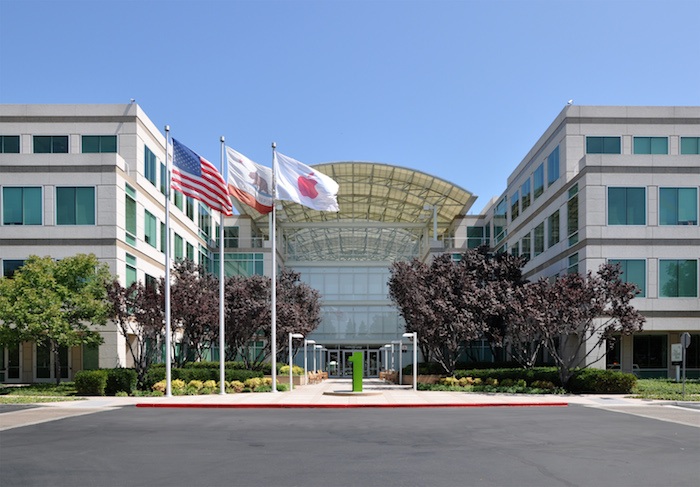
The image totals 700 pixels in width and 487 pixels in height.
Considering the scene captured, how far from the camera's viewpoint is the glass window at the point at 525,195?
52.4 metres

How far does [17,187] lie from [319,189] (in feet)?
57.8

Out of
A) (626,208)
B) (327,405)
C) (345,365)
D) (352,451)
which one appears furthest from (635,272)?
(345,365)

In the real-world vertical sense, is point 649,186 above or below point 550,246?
above

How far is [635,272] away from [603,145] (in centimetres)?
733

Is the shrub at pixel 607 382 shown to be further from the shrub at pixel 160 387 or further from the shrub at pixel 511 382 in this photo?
the shrub at pixel 160 387

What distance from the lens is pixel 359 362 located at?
34031 mm

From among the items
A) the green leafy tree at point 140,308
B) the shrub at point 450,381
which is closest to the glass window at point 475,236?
the shrub at point 450,381

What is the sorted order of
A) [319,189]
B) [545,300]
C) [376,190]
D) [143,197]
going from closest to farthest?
[319,189], [545,300], [143,197], [376,190]

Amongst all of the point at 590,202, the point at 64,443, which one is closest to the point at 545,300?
the point at 590,202

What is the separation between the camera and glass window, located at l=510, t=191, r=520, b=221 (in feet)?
183

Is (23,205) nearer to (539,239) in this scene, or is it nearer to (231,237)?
(231,237)

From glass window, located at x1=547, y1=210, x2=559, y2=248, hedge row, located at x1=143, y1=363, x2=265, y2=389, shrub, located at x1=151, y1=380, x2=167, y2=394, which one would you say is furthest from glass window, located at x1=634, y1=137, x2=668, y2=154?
shrub, located at x1=151, y1=380, x2=167, y2=394

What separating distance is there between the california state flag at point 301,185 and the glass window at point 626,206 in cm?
1596

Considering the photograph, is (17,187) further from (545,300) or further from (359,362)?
(545,300)
